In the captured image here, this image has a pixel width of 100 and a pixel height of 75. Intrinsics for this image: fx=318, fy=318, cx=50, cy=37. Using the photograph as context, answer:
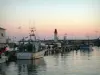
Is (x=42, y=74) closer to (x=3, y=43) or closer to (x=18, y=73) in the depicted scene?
(x=18, y=73)

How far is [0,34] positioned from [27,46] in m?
6.74

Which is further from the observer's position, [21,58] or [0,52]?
[21,58]

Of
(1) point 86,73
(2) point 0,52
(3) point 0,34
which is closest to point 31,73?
(1) point 86,73

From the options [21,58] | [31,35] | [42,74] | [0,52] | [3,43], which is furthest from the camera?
[31,35]

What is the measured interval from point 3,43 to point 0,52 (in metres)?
15.9

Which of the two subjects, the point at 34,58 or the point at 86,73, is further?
the point at 34,58

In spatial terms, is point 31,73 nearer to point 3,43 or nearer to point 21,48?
point 21,48

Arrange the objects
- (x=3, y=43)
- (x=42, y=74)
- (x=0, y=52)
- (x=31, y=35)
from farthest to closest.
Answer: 1. (x=31, y=35)
2. (x=3, y=43)
3. (x=0, y=52)
4. (x=42, y=74)

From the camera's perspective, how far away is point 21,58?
64438 mm

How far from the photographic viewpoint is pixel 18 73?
3925 cm

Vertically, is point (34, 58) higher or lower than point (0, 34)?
lower

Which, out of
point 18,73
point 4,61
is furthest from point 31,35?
point 18,73

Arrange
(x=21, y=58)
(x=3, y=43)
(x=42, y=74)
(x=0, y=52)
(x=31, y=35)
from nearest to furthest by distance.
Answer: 1. (x=42, y=74)
2. (x=0, y=52)
3. (x=21, y=58)
4. (x=3, y=43)
5. (x=31, y=35)

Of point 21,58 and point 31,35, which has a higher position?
point 31,35
